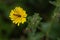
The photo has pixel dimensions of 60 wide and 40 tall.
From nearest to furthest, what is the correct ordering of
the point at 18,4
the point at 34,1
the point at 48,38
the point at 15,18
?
the point at 15,18
the point at 48,38
the point at 18,4
the point at 34,1

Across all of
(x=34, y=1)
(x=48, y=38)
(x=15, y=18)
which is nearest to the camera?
(x=15, y=18)

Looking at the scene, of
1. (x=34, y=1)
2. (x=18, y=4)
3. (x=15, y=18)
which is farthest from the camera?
(x=34, y=1)

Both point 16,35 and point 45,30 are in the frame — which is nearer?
point 45,30

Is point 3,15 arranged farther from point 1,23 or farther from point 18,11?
point 18,11

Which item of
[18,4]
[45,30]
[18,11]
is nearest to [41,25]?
[45,30]

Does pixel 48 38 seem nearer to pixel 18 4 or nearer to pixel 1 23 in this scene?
pixel 18 4

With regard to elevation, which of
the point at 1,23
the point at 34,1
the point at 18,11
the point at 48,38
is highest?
the point at 34,1

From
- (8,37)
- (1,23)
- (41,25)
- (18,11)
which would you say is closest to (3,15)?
(1,23)

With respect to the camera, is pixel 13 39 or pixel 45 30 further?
pixel 13 39

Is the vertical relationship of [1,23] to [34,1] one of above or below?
below
